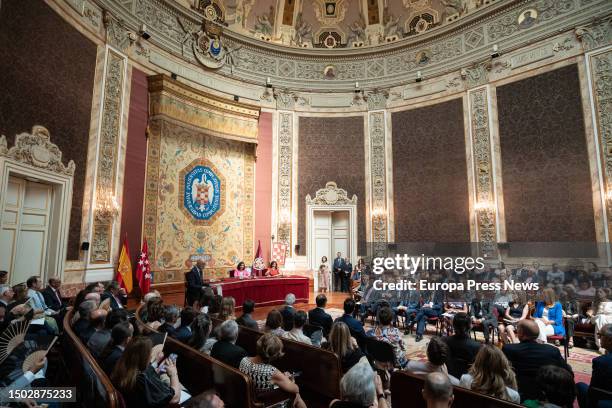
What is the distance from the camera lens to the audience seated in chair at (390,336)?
11.2 ft

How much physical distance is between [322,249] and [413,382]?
10.2m

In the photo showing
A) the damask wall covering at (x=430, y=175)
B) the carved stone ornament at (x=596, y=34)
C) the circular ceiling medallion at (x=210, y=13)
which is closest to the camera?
the carved stone ornament at (x=596, y=34)

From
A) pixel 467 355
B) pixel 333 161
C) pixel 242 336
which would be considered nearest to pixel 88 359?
pixel 242 336

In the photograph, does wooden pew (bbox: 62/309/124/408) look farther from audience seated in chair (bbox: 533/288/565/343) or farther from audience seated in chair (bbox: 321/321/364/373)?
audience seated in chair (bbox: 533/288/565/343)

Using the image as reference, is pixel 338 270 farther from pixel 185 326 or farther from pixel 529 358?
pixel 529 358

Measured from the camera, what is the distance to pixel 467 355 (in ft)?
10.1

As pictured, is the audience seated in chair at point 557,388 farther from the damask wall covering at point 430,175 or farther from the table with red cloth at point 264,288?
the damask wall covering at point 430,175

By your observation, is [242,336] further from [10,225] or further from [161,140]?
[161,140]

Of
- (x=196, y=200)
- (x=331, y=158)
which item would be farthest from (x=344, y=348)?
(x=331, y=158)

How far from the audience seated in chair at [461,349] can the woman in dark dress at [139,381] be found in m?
2.35

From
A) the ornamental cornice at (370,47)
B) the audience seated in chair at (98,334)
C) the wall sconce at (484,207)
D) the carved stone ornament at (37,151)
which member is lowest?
the audience seated in chair at (98,334)

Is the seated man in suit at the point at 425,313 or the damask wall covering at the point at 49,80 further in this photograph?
the seated man in suit at the point at 425,313

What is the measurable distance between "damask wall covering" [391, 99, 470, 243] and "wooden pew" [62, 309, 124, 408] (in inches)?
394

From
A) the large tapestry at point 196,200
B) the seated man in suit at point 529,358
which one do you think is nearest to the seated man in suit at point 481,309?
the seated man in suit at point 529,358
